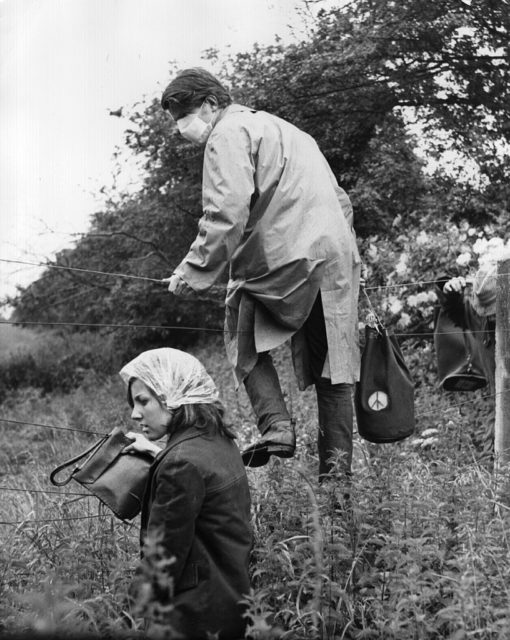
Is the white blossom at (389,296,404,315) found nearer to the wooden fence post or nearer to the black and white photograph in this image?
the black and white photograph

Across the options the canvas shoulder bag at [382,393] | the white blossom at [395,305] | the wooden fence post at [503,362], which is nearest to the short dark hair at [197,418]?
the canvas shoulder bag at [382,393]

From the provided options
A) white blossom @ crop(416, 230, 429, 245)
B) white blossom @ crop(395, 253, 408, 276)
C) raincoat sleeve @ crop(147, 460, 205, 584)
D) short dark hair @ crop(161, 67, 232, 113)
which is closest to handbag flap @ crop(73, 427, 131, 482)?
raincoat sleeve @ crop(147, 460, 205, 584)

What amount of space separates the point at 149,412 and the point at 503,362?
204 cm

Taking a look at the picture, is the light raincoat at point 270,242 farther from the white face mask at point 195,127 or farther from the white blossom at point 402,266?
the white blossom at point 402,266

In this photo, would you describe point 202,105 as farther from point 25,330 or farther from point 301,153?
point 25,330

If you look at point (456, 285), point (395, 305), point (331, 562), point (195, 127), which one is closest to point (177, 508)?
point (331, 562)

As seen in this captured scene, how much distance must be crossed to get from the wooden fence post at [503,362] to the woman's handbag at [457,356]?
1.13 ft

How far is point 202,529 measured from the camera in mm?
2857

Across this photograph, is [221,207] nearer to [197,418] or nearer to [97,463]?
[197,418]

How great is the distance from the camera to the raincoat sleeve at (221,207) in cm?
358

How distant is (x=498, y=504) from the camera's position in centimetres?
353

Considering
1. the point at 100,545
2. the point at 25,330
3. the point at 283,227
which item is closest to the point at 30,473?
the point at 100,545

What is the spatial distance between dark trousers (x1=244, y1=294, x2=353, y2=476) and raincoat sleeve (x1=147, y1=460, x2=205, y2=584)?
92 cm

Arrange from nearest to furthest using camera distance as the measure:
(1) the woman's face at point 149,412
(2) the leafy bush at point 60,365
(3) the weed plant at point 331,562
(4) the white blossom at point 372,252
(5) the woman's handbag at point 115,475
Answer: (3) the weed plant at point 331,562
(1) the woman's face at point 149,412
(5) the woman's handbag at point 115,475
(4) the white blossom at point 372,252
(2) the leafy bush at point 60,365
